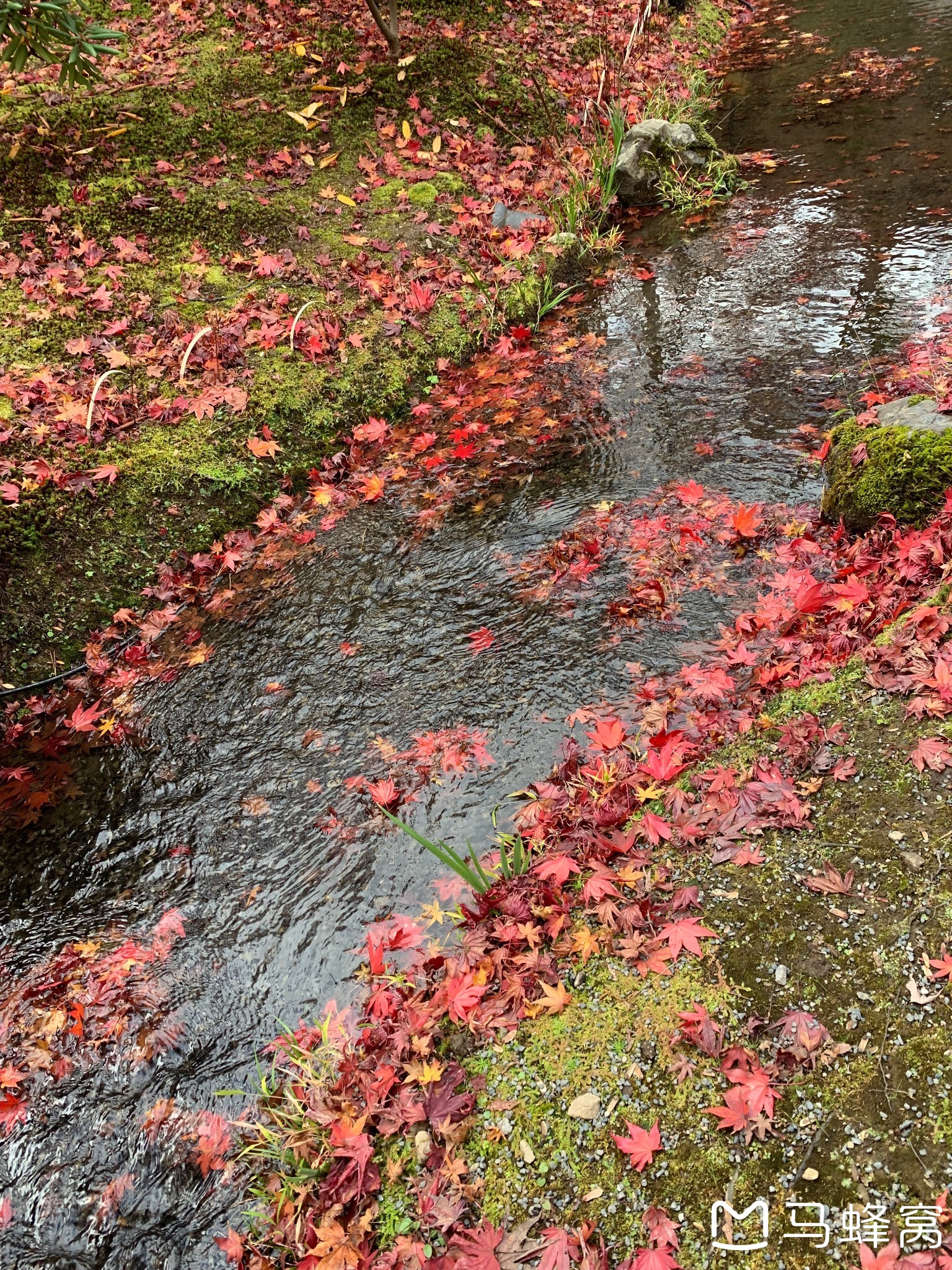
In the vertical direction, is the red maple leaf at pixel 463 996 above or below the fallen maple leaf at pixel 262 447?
below

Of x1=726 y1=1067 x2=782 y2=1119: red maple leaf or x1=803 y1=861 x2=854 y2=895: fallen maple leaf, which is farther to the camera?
x1=803 y1=861 x2=854 y2=895: fallen maple leaf

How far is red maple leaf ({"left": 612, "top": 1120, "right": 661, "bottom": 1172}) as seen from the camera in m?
2.09

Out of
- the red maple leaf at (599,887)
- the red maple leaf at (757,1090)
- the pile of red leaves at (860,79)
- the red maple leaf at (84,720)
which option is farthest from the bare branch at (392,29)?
the red maple leaf at (757,1090)

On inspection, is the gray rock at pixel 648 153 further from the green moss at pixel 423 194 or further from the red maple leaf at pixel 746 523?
the red maple leaf at pixel 746 523

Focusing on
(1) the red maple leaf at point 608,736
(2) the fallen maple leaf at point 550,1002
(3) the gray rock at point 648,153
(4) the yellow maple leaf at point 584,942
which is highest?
(3) the gray rock at point 648,153

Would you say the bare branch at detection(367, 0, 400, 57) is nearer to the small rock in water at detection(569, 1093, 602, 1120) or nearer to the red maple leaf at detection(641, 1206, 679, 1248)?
the small rock in water at detection(569, 1093, 602, 1120)

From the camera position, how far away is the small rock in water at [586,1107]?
2.24m

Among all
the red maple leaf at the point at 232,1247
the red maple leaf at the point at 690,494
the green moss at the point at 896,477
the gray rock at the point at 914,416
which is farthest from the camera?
the red maple leaf at the point at 690,494

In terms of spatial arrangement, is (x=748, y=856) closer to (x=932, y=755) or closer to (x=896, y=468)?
(x=932, y=755)

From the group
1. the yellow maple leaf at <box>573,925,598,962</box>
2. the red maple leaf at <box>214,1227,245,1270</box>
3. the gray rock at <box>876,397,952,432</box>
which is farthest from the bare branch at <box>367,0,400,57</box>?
the red maple leaf at <box>214,1227,245,1270</box>

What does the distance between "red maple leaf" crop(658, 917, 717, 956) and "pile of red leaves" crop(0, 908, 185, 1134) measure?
2015 mm

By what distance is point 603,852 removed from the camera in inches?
114

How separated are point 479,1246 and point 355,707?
2544mm

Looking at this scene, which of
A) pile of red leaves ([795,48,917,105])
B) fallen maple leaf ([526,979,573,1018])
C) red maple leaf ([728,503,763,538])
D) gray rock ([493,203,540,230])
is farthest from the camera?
pile of red leaves ([795,48,917,105])
